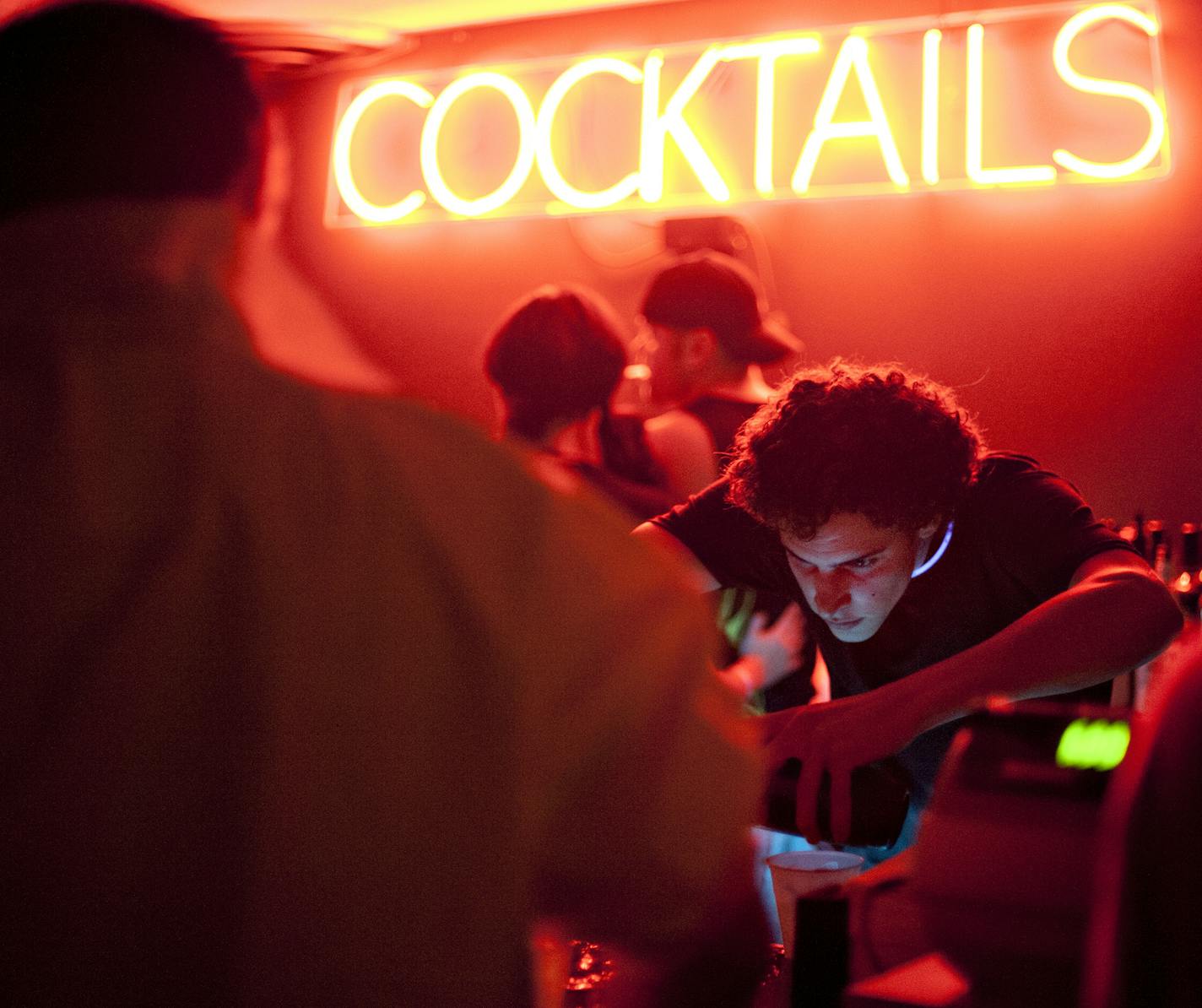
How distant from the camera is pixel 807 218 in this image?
4.17m

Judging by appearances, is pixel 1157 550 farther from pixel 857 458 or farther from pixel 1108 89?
pixel 1108 89

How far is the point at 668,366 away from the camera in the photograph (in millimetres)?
3045

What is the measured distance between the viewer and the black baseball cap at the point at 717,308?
2984 mm

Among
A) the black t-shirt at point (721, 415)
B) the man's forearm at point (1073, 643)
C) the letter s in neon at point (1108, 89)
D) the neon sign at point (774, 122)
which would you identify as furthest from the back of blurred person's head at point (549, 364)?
the letter s in neon at point (1108, 89)

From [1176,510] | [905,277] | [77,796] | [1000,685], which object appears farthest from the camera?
[905,277]

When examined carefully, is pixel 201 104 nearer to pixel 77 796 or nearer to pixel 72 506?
pixel 72 506

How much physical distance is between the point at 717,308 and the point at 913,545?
134cm

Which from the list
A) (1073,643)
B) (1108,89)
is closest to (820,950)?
(1073,643)

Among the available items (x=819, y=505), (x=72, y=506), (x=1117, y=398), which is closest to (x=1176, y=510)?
(x=1117, y=398)

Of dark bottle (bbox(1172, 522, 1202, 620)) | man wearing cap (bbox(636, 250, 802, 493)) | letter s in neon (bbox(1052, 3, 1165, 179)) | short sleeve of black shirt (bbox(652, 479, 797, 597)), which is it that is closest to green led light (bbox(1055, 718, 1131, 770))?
short sleeve of black shirt (bbox(652, 479, 797, 597))

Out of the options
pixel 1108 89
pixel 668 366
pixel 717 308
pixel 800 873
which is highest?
pixel 1108 89

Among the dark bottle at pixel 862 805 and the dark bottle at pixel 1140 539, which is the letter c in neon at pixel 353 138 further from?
the dark bottle at pixel 862 805

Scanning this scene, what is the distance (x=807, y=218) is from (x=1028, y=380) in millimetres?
965

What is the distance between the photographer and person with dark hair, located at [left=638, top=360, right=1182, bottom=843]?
4.96ft
